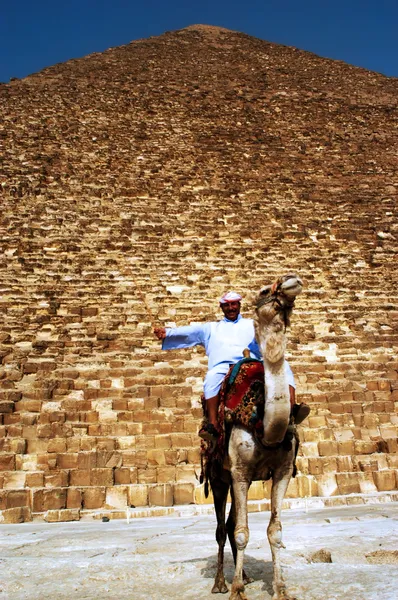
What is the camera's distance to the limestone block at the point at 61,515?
6570 millimetres

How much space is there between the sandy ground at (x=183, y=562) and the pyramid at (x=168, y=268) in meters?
2.15

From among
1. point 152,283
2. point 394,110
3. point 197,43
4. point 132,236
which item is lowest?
point 152,283

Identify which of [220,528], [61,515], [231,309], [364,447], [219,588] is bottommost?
[219,588]

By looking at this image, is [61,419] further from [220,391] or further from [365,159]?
[365,159]

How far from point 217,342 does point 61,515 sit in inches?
163

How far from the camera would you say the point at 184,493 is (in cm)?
703

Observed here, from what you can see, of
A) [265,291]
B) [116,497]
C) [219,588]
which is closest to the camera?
[265,291]

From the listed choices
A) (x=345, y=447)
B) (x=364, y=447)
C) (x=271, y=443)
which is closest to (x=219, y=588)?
(x=271, y=443)

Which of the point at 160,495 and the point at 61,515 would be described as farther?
the point at 160,495

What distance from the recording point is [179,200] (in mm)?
14508

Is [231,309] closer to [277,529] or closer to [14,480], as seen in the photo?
[277,529]

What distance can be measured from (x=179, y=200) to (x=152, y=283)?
12.5 ft

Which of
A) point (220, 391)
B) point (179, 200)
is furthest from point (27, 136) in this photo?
point (220, 391)

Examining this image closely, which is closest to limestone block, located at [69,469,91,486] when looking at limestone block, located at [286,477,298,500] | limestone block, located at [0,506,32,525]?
A: limestone block, located at [0,506,32,525]
